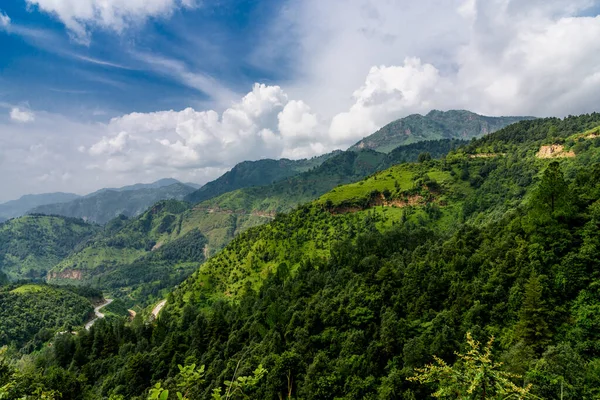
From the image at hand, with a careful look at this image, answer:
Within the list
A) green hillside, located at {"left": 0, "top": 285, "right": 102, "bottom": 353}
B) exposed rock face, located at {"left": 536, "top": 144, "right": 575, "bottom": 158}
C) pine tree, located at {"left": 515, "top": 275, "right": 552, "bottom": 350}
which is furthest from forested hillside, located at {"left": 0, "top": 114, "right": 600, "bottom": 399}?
green hillside, located at {"left": 0, "top": 285, "right": 102, "bottom": 353}

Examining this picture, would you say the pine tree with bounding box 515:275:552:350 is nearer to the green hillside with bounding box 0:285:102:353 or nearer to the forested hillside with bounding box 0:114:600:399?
the forested hillside with bounding box 0:114:600:399

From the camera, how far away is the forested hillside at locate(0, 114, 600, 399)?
2935 cm

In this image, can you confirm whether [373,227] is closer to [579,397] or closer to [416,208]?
[416,208]

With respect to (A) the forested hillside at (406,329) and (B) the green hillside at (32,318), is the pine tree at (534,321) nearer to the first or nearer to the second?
(A) the forested hillside at (406,329)

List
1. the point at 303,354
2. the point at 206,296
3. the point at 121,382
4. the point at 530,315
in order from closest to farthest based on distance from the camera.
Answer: the point at 530,315
the point at 303,354
the point at 121,382
the point at 206,296

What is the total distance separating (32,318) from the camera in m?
177

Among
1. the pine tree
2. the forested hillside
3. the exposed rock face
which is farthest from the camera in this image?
the exposed rock face

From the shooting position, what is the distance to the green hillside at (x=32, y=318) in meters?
158

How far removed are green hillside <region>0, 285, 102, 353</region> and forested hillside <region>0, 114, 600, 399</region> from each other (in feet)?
284

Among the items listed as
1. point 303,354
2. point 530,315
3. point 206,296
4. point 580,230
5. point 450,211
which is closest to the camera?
point 530,315

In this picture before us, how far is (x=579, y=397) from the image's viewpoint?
26750mm

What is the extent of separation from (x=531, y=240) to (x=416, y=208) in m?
111

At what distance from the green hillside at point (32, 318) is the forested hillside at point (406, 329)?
86486mm

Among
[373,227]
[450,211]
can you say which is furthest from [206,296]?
[450,211]
